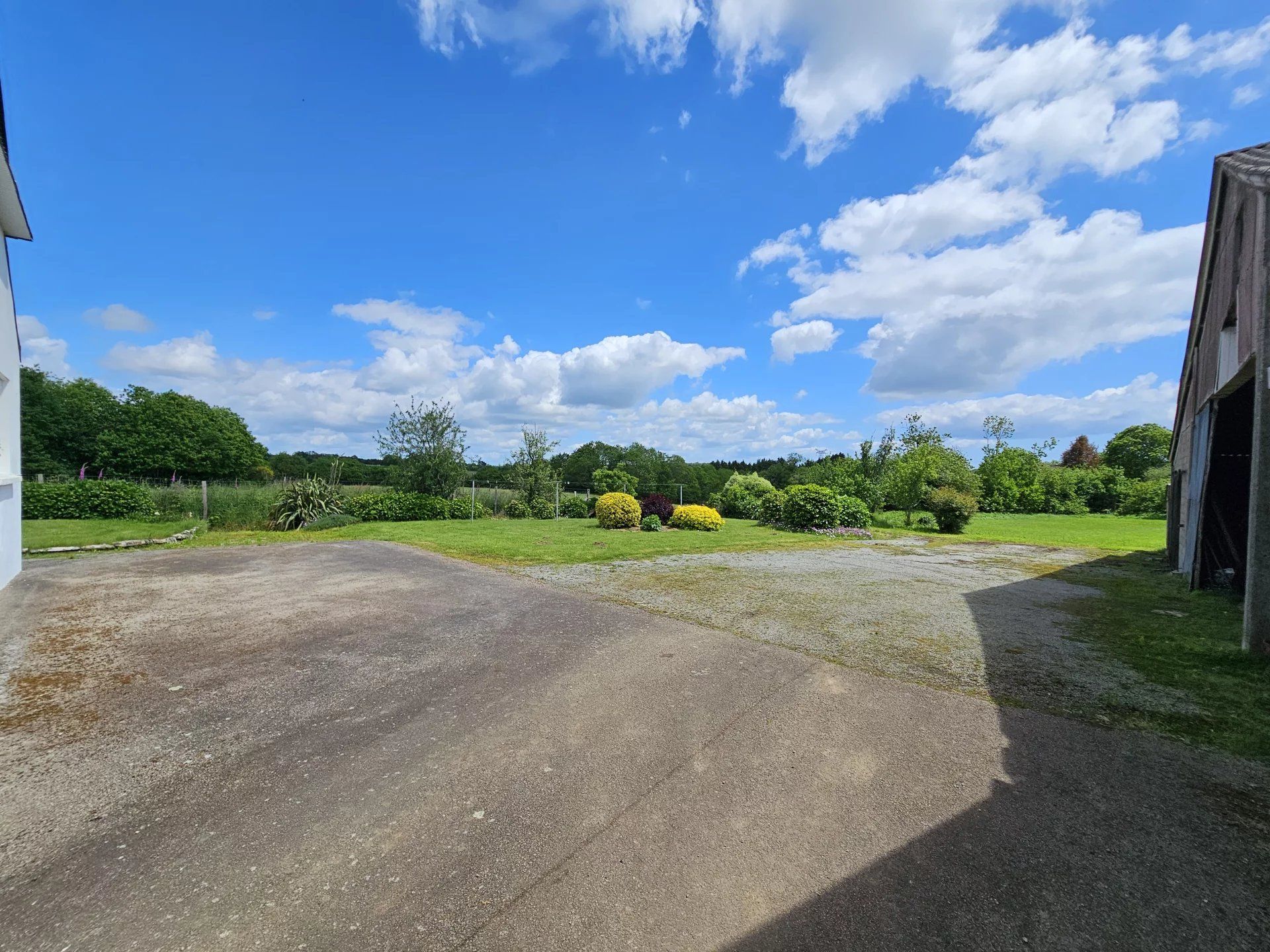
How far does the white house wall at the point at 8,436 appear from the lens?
22.1 ft

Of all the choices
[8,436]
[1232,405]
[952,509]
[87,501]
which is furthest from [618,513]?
[87,501]

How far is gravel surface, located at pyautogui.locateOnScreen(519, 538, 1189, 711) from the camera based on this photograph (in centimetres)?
407

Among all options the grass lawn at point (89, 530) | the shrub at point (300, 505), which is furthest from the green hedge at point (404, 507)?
the grass lawn at point (89, 530)

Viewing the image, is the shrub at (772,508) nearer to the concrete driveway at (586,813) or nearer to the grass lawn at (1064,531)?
the grass lawn at (1064,531)

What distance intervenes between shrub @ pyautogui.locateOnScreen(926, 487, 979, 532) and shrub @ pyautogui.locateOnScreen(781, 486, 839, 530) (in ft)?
14.9

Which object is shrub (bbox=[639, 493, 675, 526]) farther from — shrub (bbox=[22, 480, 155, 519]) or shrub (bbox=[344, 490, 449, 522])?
shrub (bbox=[22, 480, 155, 519])

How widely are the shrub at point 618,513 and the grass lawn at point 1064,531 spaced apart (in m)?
9.28

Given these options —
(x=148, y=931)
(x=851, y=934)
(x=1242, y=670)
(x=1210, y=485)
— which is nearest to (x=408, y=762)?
(x=148, y=931)

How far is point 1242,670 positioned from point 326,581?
9789mm

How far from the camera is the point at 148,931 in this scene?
1.75 m

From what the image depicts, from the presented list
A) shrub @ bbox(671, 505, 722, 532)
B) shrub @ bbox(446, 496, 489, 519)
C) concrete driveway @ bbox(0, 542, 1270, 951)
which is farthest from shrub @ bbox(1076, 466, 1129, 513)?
concrete driveway @ bbox(0, 542, 1270, 951)

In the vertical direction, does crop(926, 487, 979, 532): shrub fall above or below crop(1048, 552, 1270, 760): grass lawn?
above

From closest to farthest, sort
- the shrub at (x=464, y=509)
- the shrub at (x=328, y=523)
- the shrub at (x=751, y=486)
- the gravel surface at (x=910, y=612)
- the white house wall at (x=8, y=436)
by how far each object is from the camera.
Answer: the gravel surface at (x=910, y=612), the white house wall at (x=8, y=436), the shrub at (x=328, y=523), the shrub at (x=464, y=509), the shrub at (x=751, y=486)

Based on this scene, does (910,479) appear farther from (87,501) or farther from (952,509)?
(87,501)
